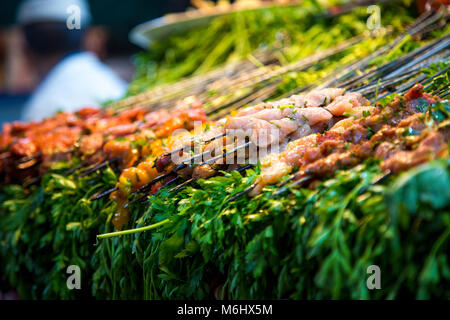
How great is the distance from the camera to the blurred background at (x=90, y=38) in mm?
9508

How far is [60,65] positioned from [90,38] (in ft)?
6.79

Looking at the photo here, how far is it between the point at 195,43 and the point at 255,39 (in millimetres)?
983

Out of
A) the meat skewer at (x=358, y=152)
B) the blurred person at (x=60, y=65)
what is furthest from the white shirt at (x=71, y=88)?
the meat skewer at (x=358, y=152)

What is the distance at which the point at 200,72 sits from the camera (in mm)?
5406

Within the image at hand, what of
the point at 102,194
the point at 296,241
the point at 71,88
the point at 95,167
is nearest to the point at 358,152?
the point at 296,241

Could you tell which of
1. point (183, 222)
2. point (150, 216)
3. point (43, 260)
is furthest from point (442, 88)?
point (43, 260)

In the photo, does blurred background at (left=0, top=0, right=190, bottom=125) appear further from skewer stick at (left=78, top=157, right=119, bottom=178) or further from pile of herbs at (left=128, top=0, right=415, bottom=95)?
skewer stick at (left=78, top=157, right=119, bottom=178)

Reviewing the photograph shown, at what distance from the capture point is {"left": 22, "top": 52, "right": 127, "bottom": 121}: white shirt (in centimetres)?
705

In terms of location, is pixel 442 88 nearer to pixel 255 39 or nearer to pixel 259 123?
pixel 259 123

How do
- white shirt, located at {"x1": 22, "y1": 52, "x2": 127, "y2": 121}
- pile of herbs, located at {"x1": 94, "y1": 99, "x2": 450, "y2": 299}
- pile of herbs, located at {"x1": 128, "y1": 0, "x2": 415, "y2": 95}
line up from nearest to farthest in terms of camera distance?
pile of herbs, located at {"x1": 94, "y1": 99, "x2": 450, "y2": 299}, pile of herbs, located at {"x1": 128, "y1": 0, "x2": 415, "y2": 95}, white shirt, located at {"x1": 22, "y1": 52, "x2": 127, "y2": 121}

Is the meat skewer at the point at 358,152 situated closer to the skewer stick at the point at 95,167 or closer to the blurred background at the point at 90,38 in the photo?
the skewer stick at the point at 95,167

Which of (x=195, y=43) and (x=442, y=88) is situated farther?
(x=195, y=43)

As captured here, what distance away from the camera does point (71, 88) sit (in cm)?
725

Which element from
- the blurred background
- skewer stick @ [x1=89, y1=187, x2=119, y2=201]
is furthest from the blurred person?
skewer stick @ [x1=89, y1=187, x2=119, y2=201]
